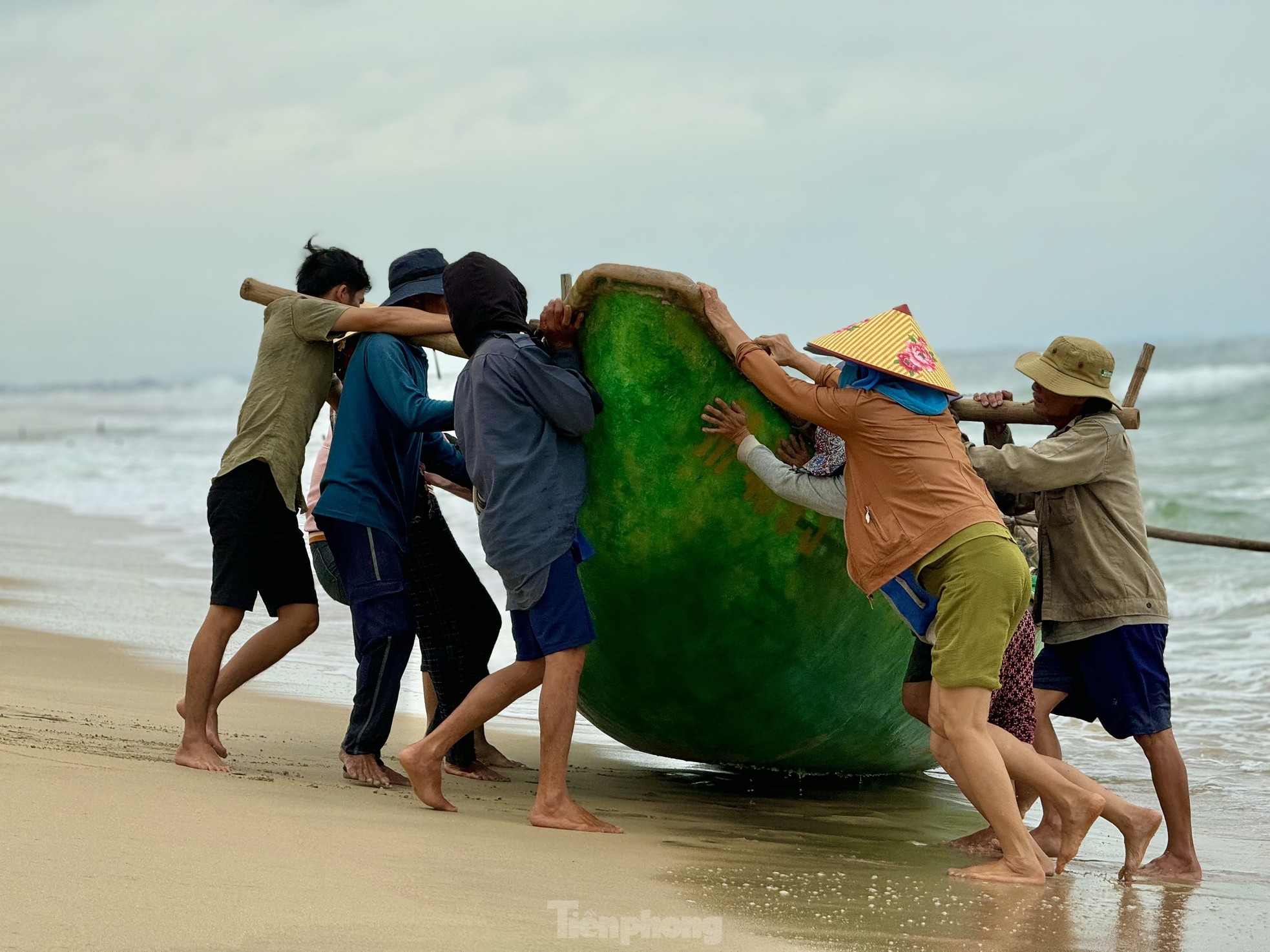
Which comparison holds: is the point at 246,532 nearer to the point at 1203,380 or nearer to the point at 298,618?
the point at 298,618

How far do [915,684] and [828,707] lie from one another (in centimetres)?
56

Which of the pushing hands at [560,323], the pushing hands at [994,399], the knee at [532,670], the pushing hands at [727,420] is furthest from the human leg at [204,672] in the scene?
the pushing hands at [994,399]

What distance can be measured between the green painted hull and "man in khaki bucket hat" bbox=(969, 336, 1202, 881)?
59 cm

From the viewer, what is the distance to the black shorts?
13.6 feet

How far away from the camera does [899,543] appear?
3482 mm

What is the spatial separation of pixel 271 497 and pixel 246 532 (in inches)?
5.0

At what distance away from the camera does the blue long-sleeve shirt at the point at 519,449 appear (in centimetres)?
371

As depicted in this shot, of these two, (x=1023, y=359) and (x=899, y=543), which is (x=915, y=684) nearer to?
(x=899, y=543)

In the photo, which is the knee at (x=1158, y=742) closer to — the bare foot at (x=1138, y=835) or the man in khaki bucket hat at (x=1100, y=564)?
the man in khaki bucket hat at (x=1100, y=564)

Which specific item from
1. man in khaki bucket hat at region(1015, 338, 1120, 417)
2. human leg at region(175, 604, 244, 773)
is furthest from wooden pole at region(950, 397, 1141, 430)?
human leg at region(175, 604, 244, 773)

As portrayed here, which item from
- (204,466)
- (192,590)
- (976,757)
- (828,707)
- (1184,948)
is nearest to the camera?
(1184,948)

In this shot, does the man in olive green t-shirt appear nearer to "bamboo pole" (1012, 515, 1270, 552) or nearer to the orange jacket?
the orange jacket

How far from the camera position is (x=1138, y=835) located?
12.0ft

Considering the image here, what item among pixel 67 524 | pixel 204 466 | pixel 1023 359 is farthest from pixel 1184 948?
pixel 204 466
